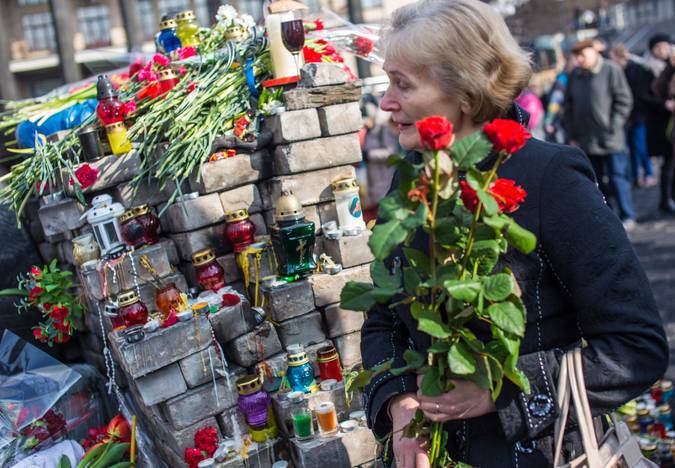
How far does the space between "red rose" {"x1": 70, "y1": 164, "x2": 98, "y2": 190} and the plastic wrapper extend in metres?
0.75

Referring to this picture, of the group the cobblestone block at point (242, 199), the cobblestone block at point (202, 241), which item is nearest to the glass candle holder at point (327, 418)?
the cobblestone block at point (202, 241)

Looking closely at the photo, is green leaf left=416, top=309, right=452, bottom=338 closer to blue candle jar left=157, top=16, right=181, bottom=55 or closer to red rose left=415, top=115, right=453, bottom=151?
red rose left=415, top=115, right=453, bottom=151

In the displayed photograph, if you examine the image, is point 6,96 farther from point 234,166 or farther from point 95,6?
point 234,166

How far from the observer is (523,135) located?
1355 millimetres

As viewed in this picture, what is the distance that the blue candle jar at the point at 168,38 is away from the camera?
3389mm

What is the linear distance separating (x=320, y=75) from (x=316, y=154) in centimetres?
32

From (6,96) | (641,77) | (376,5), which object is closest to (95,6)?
(6,96)

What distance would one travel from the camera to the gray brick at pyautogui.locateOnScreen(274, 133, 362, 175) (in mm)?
2895

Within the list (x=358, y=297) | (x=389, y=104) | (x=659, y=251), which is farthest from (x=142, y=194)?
(x=659, y=251)

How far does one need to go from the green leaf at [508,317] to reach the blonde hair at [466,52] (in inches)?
19.8

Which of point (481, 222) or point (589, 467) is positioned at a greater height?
point (481, 222)

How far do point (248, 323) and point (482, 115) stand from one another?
1382mm

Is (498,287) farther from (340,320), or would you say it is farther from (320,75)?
(320,75)

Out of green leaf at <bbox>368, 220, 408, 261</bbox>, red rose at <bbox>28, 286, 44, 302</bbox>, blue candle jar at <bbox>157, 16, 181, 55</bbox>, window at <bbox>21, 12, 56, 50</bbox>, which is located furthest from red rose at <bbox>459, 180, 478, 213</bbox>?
window at <bbox>21, 12, 56, 50</bbox>
